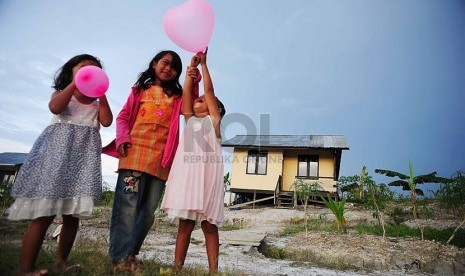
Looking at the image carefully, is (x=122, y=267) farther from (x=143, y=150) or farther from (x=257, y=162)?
(x=257, y=162)

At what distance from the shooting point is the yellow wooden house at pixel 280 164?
610 inches

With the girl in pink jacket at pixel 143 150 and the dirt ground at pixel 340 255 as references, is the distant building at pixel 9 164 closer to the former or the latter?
the dirt ground at pixel 340 255

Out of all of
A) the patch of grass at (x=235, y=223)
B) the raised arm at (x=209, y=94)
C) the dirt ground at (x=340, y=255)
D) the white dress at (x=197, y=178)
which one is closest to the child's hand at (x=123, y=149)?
the white dress at (x=197, y=178)

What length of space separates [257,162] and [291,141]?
2.26 meters

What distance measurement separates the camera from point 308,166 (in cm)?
1598

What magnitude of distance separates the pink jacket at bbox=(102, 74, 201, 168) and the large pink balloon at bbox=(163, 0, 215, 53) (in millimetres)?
301

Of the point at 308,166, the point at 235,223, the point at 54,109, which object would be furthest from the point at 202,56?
the point at 308,166

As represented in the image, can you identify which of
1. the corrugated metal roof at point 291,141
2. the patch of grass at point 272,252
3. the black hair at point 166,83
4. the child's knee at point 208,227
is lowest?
the patch of grass at point 272,252

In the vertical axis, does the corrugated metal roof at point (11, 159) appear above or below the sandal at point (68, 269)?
above

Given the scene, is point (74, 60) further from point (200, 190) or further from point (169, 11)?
point (200, 190)

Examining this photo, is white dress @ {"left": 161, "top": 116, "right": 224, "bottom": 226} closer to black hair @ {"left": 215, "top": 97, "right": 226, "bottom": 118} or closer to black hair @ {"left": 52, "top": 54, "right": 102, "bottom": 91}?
black hair @ {"left": 215, "top": 97, "right": 226, "bottom": 118}

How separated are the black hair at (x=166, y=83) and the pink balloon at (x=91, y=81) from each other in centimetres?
58

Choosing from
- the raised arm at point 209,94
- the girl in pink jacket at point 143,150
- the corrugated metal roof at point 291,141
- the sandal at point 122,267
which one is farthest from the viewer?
the corrugated metal roof at point 291,141

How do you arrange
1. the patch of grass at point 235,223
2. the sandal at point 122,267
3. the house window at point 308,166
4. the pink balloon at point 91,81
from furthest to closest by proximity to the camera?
1. the house window at point 308,166
2. the patch of grass at point 235,223
3. the sandal at point 122,267
4. the pink balloon at point 91,81
